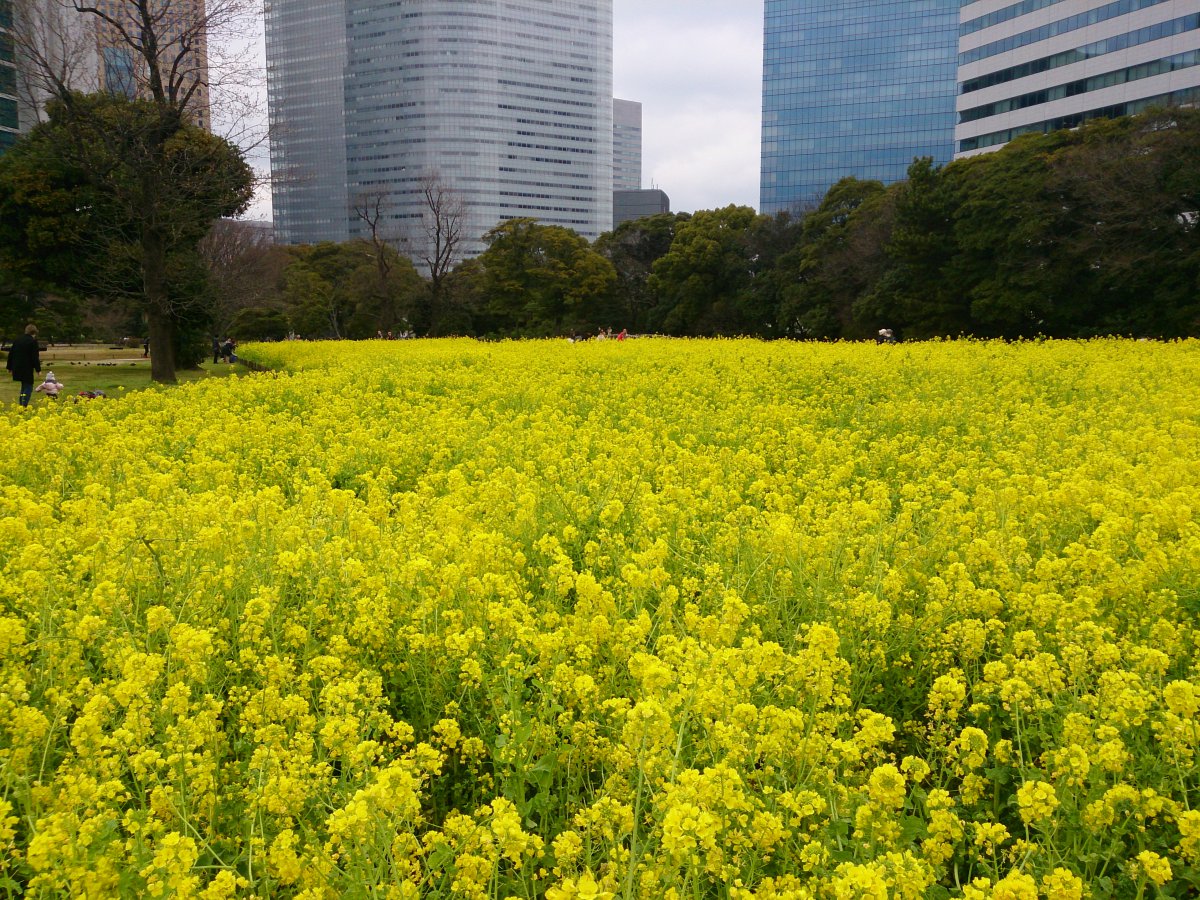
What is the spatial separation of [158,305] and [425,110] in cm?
12465

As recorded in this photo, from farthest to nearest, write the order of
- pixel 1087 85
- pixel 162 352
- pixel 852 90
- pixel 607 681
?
pixel 852 90
pixel 1087 85
pixel 162 352
pixel 607 681

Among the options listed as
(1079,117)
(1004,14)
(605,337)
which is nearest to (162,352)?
(605,337)

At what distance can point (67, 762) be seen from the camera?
2.51 metres

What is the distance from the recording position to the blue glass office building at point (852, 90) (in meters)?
103

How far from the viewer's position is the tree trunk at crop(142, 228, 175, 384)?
17891mm

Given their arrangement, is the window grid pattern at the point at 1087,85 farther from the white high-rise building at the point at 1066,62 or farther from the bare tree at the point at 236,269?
the bare tree at the point at 236,269

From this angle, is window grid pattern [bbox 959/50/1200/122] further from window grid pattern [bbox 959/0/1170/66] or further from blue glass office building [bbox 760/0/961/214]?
blue glass office building [bbox 760/0/961/214]

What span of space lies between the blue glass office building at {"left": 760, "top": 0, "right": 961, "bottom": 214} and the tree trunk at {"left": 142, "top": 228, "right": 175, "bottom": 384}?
318 ft

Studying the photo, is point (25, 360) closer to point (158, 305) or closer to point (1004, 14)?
point (158, 305)

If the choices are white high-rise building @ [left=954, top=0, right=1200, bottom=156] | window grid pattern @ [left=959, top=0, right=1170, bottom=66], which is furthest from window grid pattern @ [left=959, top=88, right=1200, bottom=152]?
window grid pattern @ [left=959, top=0, right=1170, bottom=66]

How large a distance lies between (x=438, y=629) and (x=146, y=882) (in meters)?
1.49

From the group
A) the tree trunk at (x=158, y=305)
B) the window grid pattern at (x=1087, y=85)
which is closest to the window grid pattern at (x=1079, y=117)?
the window grid pattern at (x=1087, y=85)

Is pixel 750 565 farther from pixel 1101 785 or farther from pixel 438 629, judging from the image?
pixel 1101 785

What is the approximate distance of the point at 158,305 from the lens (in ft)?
59.6
